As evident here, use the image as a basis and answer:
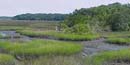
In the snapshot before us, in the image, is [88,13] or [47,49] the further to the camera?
[88,13]

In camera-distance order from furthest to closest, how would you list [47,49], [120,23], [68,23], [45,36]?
[68,23] → [120,23] → [45,36] → [47,49]

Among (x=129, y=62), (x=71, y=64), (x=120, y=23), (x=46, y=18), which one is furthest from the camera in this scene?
(x=46, y=18)

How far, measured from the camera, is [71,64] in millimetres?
16297

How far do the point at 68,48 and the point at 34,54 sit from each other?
12.7 ft

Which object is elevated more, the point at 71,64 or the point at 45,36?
the point at 71,64

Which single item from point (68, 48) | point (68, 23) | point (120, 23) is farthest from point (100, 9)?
point (68, 48)

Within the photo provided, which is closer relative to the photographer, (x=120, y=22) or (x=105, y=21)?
(x=120, y=22)

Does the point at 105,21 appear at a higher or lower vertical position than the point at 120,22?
lower

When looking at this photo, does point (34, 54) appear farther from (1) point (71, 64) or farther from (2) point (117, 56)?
(1) point (71, 64)

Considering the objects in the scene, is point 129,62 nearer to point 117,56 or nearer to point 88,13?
point 117,56

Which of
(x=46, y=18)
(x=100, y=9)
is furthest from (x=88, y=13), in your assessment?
(x=46, y=18)

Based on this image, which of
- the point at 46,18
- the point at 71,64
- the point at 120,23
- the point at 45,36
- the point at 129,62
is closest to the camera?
the point at 71,64

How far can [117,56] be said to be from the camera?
Result: 24375 millimetres

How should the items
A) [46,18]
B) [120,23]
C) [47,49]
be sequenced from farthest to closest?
[46,18] → [120,23] → [47,49]
